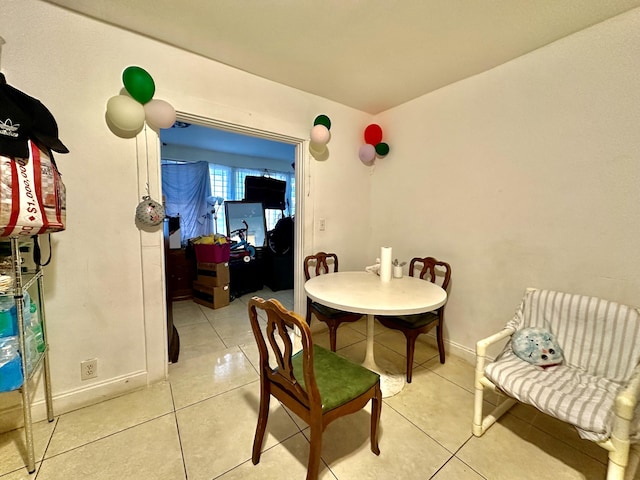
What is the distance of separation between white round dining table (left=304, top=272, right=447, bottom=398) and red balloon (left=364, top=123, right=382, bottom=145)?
1528 millimetres

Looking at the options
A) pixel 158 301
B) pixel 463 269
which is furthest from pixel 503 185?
pixel 158 301

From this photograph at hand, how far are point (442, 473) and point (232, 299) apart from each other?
3.14m

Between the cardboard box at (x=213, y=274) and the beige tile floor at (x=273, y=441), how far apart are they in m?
1.52

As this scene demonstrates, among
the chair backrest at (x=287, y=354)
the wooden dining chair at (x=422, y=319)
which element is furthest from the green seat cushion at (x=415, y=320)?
the chair backrest at (x=287, y=354)

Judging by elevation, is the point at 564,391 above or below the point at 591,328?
below

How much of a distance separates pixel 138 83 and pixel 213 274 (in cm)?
235

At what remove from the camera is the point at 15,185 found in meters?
1.09

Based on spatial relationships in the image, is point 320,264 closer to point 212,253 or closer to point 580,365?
point 212,253

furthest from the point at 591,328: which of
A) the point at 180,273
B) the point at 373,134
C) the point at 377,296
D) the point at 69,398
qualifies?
the point at 180,273

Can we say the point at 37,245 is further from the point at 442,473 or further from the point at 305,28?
the point at 442,473

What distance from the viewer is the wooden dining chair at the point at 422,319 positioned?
6.56 ft

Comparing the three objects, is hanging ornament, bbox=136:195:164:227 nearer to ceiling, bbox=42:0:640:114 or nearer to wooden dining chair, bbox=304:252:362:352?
ceiling, bbox=42:0:640:114

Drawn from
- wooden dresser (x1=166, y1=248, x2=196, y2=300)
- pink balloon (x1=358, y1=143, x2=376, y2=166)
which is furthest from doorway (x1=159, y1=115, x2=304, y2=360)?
pink balloon (x1=358, y1=143, x2=376, y2=166)

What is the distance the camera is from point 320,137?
2.44 metres
